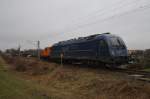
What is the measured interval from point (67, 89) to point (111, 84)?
11.9 feet

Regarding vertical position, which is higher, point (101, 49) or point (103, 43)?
point (103, 43)

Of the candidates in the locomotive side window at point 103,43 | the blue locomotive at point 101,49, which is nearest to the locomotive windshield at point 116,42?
the blue locomotive at point 101,49

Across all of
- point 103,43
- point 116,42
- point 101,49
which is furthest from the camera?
point 116,42

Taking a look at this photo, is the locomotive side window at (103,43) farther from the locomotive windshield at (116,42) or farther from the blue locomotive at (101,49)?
the locomotive windshield at (116,42)

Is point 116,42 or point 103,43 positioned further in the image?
point 116,42

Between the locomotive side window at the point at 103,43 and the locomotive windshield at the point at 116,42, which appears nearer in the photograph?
the locomotive side window at the point at 103,43

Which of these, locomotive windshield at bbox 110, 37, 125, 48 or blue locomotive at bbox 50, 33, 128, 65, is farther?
locomotive windshield at bbox 110, 37, 125, 48

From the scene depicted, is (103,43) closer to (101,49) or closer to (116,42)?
(101,49)

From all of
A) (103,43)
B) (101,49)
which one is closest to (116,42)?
(103,43)

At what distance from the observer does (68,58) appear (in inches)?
1106

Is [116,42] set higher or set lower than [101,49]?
higher

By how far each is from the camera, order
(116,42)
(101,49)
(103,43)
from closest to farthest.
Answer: (103,43)
(101,49)
(116,42)

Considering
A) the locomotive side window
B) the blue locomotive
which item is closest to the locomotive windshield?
the blue locomotive

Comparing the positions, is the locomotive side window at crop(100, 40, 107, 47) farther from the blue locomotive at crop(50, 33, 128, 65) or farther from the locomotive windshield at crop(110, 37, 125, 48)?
the locomotive windshield at crop(110, 37, 125, 48)
